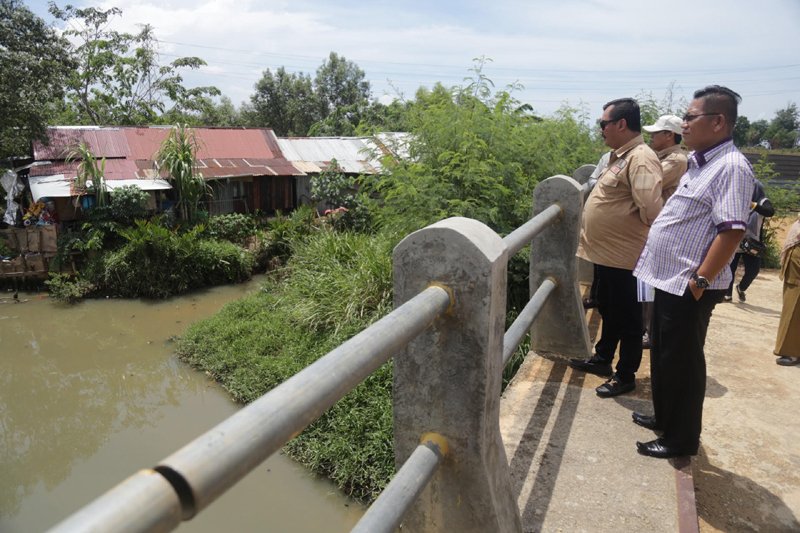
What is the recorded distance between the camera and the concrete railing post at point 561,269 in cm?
304

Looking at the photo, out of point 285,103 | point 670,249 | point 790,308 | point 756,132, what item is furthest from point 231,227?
point 756,132

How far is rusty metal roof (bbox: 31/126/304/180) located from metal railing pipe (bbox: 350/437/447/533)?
1356 cm

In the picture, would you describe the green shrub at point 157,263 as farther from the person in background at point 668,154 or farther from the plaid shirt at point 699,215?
the plaid shirt at point 699,215

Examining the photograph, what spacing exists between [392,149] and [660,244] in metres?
5.54

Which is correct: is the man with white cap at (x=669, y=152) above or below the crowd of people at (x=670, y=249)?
above

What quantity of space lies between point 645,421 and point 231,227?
12467mm

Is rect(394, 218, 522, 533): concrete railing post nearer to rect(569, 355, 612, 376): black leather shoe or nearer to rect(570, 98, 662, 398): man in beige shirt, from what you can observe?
rect(570, 98, 662, 398): man in beige shirt

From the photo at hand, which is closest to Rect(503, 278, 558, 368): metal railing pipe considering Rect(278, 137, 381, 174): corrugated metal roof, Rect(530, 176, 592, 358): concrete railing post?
Rect(530, 176, 592, 358): concrete railing post

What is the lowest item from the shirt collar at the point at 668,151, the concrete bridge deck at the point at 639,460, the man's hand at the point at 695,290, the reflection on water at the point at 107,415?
the reflection on water at the point at 107,415

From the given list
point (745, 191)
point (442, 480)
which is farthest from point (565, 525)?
point (745, 191)

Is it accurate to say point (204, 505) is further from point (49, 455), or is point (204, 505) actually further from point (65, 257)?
point (65, 257)

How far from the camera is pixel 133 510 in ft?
1.80

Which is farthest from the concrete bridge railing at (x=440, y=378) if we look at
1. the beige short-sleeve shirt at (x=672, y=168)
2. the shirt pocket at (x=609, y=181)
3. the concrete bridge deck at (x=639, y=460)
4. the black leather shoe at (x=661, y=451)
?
the beige short-sleeve shirt at (x=672, y=168)

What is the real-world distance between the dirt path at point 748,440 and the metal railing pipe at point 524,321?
965mm
